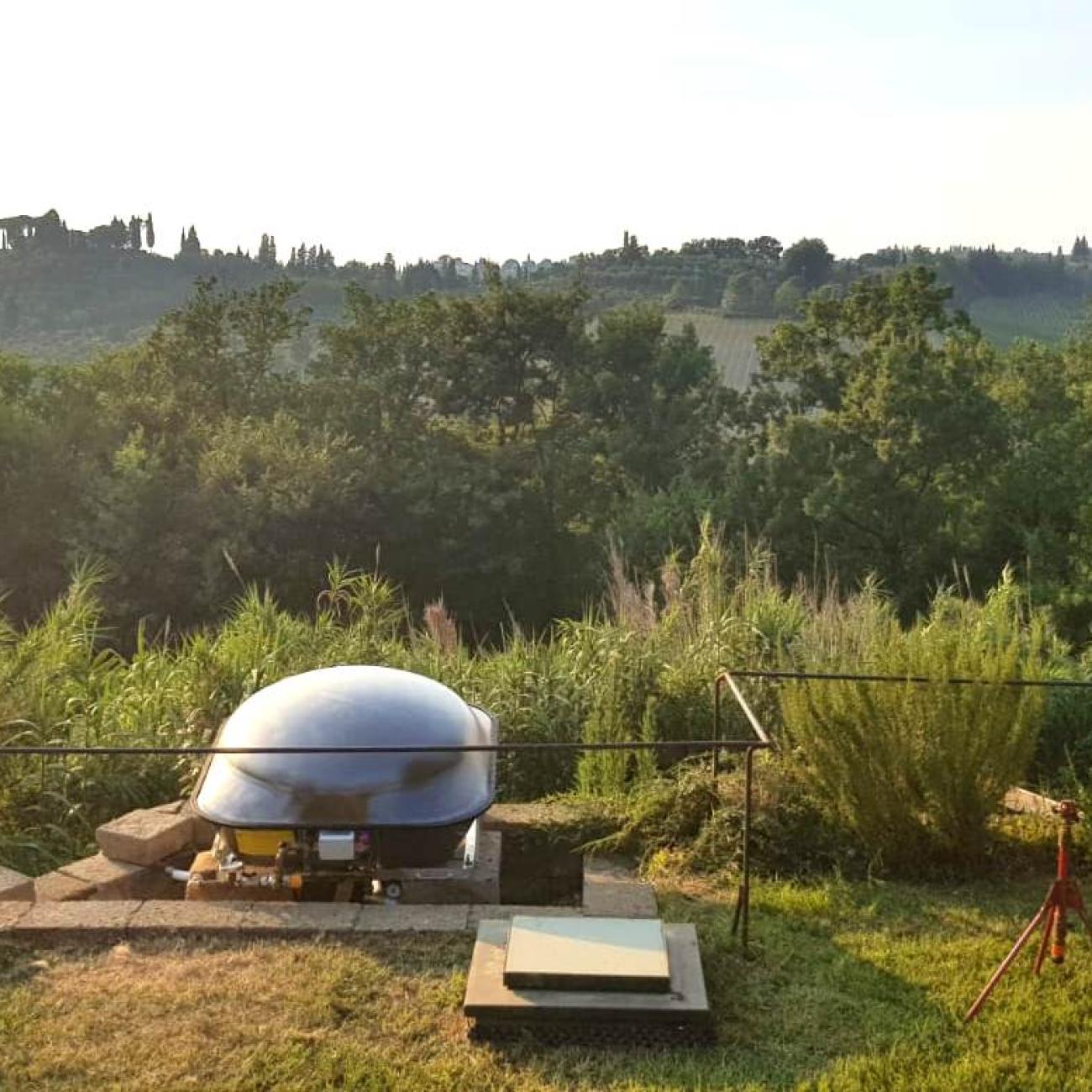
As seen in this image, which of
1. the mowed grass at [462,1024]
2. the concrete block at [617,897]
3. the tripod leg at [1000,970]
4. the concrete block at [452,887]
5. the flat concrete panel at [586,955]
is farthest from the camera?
the concrete block at [452,887]

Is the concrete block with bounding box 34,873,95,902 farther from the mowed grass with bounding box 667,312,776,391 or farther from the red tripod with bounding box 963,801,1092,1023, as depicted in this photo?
the mowed grass with bounding box 667,312,776,391

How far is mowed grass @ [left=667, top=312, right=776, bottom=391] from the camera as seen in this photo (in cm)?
3962

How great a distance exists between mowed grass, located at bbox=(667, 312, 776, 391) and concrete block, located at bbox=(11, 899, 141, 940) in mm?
31679

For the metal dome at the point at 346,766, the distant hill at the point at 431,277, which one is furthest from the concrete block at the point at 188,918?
the distant hill at the point at 431,277

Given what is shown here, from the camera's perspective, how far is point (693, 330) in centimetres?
3622

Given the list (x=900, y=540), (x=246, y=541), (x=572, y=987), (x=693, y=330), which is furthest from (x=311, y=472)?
(x=572, y=987)

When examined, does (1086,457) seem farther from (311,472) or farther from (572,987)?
(572,987)

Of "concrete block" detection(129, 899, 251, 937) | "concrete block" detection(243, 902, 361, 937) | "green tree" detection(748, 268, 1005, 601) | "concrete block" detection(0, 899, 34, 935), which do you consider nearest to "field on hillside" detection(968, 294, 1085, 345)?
"green tree" detection(748, 268, 1005, 601)

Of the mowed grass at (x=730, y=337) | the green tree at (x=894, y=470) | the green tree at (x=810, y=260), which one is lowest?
the green tree at (x=894, y=470)

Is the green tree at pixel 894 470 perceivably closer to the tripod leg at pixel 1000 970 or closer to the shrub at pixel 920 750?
the shrub at pixel 920 750

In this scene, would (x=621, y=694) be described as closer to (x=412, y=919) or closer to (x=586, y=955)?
(x=412, y=919)

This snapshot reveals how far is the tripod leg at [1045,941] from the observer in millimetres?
4039

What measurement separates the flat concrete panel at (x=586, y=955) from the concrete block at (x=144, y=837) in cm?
206

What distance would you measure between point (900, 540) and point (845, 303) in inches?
289
